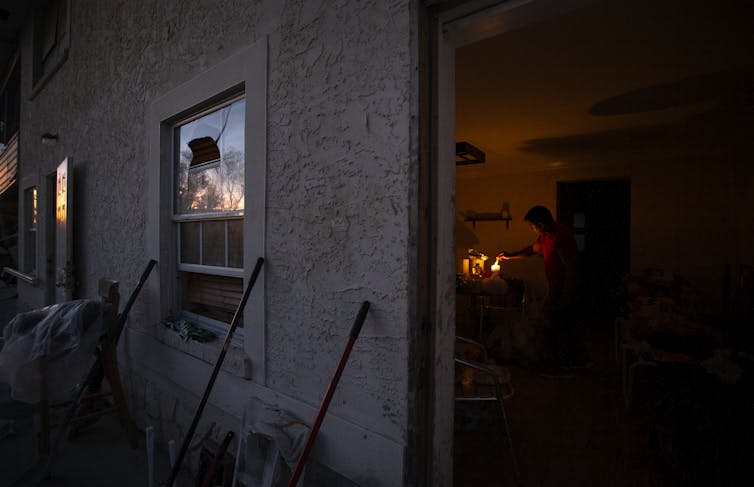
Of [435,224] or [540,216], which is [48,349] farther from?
[540,216]

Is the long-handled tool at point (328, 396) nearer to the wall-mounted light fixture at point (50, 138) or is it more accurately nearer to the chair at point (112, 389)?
the chair at point (112, 389)

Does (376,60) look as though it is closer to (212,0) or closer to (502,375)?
(212,0)

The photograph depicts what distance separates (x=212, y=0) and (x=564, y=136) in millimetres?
4821

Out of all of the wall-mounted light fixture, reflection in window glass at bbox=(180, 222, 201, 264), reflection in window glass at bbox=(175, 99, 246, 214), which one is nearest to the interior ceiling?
reflection in window glass at bbox=(175, 99, 246, 214)

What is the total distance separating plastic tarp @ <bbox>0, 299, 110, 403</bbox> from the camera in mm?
2756

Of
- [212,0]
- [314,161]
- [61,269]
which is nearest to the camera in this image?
[314,161]

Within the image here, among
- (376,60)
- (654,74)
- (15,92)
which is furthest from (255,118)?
(15,92)

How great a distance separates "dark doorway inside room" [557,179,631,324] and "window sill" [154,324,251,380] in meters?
7.49

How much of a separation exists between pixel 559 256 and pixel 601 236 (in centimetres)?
450

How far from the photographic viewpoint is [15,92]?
1098cm

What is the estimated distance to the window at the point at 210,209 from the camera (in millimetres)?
2768

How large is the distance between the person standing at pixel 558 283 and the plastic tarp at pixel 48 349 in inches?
181

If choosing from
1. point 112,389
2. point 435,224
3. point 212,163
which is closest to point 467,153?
point 212,163

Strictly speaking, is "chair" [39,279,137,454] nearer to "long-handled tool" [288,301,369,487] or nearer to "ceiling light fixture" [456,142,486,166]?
"long-handled tool" [288,301,369,487]
